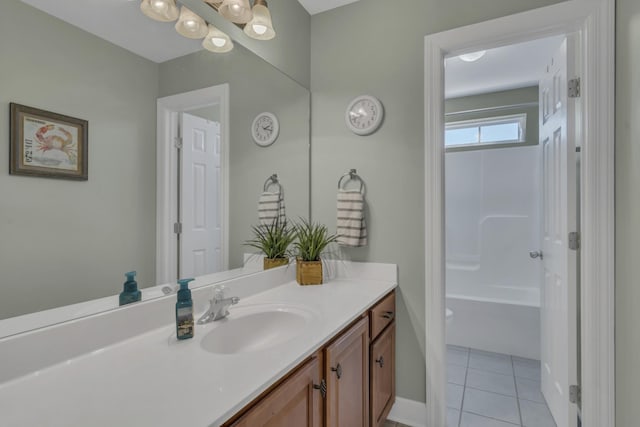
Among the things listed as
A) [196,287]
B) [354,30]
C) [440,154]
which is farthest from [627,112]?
[196,287]

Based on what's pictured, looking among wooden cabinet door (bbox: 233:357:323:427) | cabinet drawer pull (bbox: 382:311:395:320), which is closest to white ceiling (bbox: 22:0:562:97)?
wooden cabinet door (bbox: 233:357:323:427)

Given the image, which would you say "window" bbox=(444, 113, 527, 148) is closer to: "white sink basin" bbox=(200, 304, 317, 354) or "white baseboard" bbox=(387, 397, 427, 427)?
"white baseboard" bbox=(387, 397, 427, 427)

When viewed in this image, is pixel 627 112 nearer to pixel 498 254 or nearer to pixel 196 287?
pixel 196 287

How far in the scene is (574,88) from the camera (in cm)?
156

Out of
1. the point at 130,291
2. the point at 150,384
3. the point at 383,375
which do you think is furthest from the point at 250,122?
the point at 383,375

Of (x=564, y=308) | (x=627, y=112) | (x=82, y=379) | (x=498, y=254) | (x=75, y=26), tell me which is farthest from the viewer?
(x=498, y=254)

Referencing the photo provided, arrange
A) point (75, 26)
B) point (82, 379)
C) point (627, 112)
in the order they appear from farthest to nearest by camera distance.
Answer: point (627, 112) → point (75, 26) → point (82, 379)

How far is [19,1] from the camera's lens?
2.71 ft

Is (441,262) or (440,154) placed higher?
(440,154)

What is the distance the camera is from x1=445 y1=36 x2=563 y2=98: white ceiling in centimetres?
253

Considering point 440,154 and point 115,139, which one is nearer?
point 115,139

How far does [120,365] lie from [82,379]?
0.28 ft

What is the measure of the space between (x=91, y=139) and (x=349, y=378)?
1210mm

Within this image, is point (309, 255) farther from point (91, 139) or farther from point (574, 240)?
point (574, 240)
